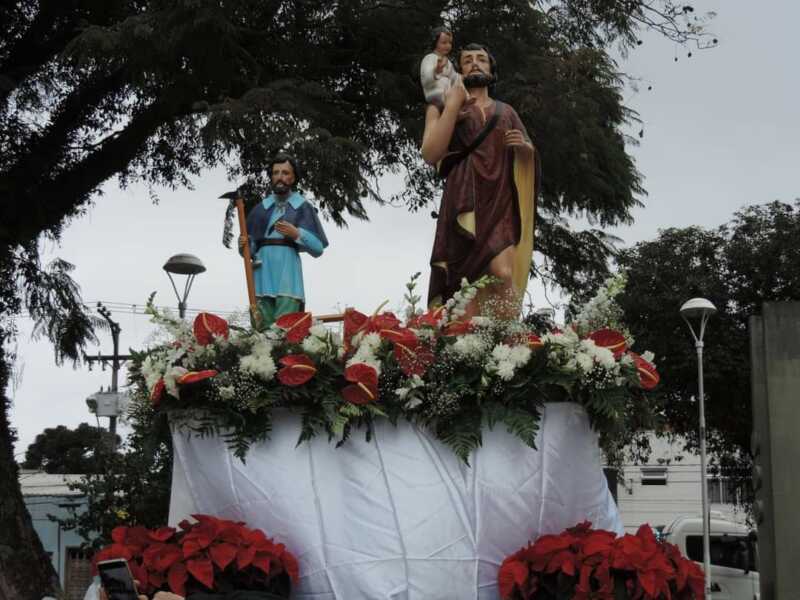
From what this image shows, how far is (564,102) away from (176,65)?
4.64m

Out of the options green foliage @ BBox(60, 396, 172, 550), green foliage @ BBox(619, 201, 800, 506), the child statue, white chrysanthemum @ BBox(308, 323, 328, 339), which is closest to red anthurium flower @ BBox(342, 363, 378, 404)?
white chrysanthemum @ BBox(308, 323, 328, 339)

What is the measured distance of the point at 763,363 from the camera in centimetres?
595

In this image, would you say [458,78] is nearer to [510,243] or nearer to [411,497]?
[510,243]

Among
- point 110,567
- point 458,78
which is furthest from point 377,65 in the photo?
point 110,567

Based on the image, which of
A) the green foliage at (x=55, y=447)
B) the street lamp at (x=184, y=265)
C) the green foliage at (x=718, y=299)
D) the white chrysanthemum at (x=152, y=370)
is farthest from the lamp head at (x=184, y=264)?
the green foliage at (x=55, y=447)

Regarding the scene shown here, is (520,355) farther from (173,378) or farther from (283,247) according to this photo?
(283,247)

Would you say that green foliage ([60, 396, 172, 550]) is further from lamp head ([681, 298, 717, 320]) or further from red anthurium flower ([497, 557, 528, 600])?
lamp head ([681, 298, 717, 320])

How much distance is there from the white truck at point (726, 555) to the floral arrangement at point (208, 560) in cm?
1584

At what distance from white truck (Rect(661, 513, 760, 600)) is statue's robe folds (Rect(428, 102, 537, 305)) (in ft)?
45.6

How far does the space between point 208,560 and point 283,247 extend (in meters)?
3.35

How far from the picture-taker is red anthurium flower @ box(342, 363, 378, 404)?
599cm

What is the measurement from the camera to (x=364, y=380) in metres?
6.00

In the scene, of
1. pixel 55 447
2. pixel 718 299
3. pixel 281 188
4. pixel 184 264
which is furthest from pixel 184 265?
pixel 55 447

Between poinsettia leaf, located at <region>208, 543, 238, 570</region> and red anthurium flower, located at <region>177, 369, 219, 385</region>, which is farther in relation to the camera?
red anthurium flower, located at <region>177, 369, 219, 385</region>
